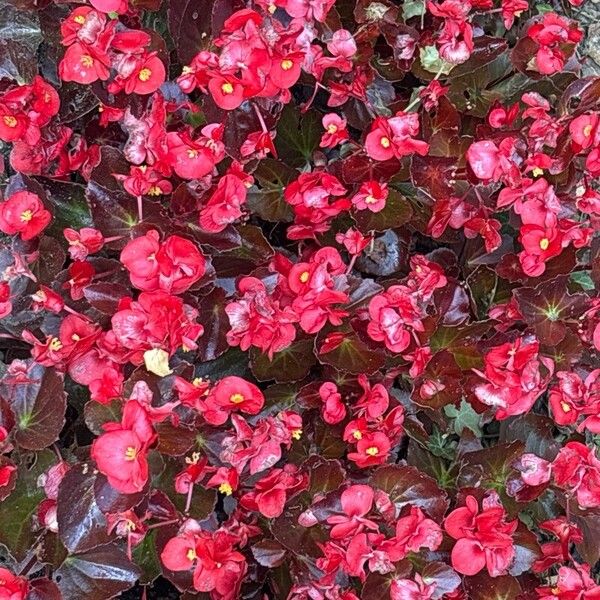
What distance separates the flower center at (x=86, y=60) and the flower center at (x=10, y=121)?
0.51 ft

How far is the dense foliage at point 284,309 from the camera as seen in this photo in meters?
1.25

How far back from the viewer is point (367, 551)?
1243mm

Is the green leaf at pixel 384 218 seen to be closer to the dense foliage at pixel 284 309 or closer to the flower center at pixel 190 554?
the dense foliage at pixel 284 309

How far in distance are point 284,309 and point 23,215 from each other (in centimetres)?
44

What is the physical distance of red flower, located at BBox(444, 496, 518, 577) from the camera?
1276mm

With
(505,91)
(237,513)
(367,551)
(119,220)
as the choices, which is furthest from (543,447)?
(119,220)

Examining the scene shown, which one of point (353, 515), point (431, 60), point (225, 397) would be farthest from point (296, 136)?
point (353, 515)

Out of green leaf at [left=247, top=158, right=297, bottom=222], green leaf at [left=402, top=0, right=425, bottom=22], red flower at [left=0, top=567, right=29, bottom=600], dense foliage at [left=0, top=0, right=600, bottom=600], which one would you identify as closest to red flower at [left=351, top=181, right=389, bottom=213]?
dense foliage at [left=0, top=0, right=600, bottom=600]

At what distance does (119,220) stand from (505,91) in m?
0.84

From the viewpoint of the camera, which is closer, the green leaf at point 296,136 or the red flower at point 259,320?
the red flower at point 259,320

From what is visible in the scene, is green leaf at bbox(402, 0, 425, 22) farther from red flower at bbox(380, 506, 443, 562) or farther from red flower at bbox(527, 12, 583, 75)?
red flower at bbox(380, 506, 443, 562)

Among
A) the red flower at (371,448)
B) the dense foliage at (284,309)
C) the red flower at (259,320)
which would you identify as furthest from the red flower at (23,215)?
the red flower at (371,448)

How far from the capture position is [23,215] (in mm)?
1291

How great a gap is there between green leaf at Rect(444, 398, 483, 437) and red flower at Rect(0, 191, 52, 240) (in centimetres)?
86
